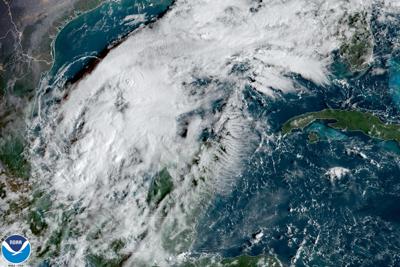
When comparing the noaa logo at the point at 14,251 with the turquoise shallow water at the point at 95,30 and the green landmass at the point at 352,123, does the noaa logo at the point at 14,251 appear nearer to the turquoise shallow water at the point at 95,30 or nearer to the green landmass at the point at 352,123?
the turquoise shallow water at the point at 95,30

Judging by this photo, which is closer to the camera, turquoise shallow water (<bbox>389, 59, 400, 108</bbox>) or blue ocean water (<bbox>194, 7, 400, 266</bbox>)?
blue ocean water (<bbox>194, 7, 400, 266</bbox>)

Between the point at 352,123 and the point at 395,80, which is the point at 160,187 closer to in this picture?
the point at 352,123

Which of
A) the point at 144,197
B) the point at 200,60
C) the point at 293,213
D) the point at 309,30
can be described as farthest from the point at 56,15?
the point at 293,213

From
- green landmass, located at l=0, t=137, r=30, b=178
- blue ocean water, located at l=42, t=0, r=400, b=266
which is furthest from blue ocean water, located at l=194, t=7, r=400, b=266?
green landmass, located at l=0, t=137, r=30, b=178

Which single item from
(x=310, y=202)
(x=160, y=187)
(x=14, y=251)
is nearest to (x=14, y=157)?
(x=14, y=251)

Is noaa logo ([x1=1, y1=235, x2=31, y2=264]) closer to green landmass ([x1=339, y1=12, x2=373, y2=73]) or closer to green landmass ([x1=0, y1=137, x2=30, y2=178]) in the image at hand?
green landmass ([x1=0, y1=137, x2=30, y2=178])

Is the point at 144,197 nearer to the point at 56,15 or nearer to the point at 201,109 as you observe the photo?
the point at 201,109
